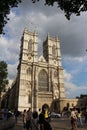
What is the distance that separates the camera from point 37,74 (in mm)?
66438

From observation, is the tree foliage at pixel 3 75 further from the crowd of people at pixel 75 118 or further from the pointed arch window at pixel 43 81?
the pointed arch window at pixel 43 81

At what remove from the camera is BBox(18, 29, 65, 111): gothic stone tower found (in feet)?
204

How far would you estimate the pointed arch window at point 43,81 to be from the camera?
2618 inches

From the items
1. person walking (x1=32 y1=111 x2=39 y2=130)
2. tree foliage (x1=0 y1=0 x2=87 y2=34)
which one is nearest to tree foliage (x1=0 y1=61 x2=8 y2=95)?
person walking (x1=32 y1=111 x2=39 y2=130)

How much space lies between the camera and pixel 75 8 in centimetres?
1080

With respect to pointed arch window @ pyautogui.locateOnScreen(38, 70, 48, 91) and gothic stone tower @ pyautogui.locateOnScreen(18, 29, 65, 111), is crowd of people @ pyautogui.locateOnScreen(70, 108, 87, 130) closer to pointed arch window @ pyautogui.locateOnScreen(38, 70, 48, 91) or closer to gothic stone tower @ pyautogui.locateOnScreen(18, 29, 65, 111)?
gothic stone tower @ pyautogui.locateOnScreen(18, 29, 65, 111)

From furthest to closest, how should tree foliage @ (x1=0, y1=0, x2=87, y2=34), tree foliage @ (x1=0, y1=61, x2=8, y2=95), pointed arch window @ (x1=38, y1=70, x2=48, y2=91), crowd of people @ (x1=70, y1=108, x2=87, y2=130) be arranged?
pointed arch window @ (x1=38, y1=70, x2=48, y2=91) → tree foliage @ (x1=0, y1=61, x2=8, y2=95) → crowd of people @ (x1=70, y1=108, x2=87, y2=130) → tree foliage @ (x1=0, y1=0, x2=87, y2=34)

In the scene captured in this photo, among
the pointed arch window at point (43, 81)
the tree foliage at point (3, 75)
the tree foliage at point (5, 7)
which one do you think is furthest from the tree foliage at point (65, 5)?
the pointed arch window at point (43, 81)

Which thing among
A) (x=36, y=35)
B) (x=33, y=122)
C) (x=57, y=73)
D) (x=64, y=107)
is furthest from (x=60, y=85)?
(x=33, y=122)

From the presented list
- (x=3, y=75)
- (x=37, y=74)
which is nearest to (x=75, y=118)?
(x=3, y=75)

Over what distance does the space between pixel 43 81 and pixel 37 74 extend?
3.11 meters

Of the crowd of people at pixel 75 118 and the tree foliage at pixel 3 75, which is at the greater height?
the tree foliage at pixel 3 75

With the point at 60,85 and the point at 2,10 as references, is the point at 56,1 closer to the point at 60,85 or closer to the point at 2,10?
the point at 2,10

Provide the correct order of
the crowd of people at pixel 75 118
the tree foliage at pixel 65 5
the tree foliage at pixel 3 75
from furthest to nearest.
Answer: the tree foliage at pixel 3 75
the crowd of people at pixel 75 118
the tree foliage at pixel 65 5
